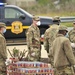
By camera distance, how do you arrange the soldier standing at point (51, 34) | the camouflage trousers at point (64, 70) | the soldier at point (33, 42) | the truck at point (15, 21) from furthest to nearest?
the truck at point (15, 21) < the soldier at point (33, 42) < the soldier standing at point (51, 34) < the camouflage trousers at point (64, 70)

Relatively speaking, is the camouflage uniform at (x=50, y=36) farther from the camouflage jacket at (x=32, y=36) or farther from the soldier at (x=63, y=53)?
the soldier at (x=63, y=53)

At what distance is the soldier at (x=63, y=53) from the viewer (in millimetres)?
7625

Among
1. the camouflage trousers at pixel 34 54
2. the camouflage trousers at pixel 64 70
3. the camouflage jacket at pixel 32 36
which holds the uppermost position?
the camouflage jacket at pixel 32 36

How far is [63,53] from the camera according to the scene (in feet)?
25.4

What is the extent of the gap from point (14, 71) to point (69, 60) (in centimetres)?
131

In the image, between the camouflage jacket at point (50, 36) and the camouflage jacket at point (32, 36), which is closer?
the camouflage jacket at point (50, 36)

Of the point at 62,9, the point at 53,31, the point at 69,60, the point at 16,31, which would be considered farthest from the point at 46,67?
the point at 62,9

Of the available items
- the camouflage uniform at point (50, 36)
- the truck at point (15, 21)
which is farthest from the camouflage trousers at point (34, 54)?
the truck at point (15, 21)

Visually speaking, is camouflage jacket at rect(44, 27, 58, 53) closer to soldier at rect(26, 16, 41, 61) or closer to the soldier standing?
the soldier standing

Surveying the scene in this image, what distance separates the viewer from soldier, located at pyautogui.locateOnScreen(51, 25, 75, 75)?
762 centimetres

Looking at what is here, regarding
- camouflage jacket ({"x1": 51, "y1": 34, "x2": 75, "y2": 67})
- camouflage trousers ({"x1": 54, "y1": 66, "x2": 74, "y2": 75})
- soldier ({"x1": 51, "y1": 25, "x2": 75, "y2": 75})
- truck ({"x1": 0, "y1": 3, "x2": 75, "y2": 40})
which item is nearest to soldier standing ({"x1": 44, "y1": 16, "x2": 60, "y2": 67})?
camouflage trousers ({"x1": 54, "y1": 66, "x2": 74, "y2": 75})

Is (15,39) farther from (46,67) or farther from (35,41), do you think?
(46,67)

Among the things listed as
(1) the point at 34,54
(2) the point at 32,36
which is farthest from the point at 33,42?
(1) the point at 34,54

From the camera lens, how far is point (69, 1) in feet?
135
